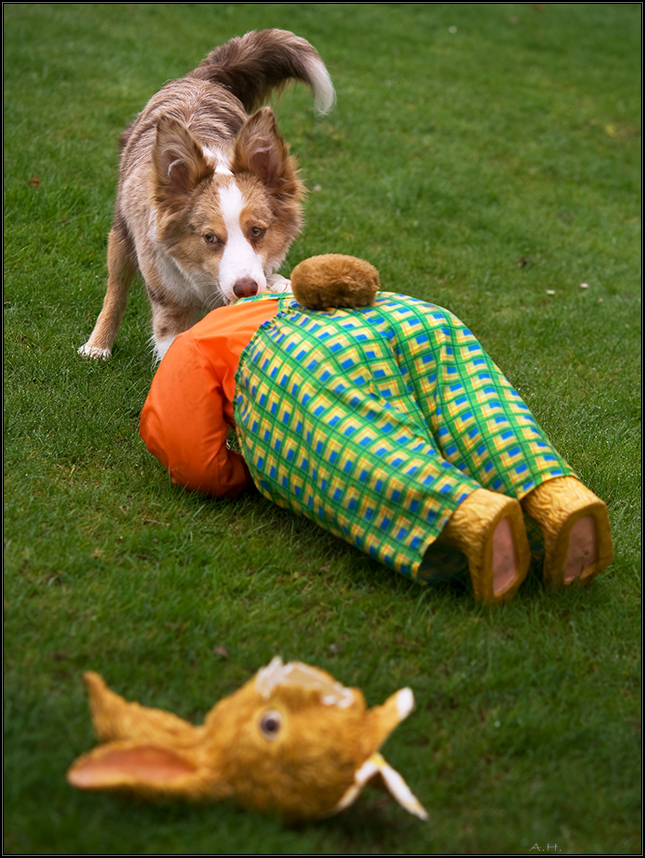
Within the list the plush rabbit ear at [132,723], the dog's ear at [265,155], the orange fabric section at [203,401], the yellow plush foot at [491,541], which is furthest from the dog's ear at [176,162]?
the plush rabbit ear at [132,723]

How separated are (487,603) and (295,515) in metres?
0.91

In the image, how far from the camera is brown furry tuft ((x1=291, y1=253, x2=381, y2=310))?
333cm

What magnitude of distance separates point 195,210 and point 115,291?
113cm

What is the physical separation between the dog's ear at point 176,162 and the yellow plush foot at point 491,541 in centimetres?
228

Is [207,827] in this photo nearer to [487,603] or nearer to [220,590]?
[220,590]

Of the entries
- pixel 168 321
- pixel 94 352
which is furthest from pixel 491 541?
pixel 94 352

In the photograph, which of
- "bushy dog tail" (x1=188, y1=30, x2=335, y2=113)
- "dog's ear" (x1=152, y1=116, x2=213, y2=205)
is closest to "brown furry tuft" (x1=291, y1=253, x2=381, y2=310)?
"dog's ear" (x1=152, y1=116, x2=213, y2=205)

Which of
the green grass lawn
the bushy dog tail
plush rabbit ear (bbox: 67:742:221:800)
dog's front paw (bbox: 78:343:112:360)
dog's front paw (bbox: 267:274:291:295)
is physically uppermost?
the bushy dog tail

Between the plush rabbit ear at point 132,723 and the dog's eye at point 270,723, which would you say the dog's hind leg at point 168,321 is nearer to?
the plush rabbit ear at point 132,723

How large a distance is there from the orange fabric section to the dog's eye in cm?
151

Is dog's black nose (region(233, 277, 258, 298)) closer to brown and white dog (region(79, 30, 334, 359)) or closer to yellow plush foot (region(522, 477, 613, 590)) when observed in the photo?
brown and white dog (region(79, 30, 334, 359))

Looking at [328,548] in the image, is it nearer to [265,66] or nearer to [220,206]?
[220,206]

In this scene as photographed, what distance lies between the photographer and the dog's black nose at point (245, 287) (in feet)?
13.1

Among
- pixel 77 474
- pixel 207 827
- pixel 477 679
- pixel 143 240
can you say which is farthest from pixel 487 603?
pixel 143 240
